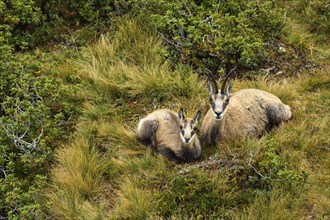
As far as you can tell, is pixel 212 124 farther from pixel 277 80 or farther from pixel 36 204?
pixel 36 204

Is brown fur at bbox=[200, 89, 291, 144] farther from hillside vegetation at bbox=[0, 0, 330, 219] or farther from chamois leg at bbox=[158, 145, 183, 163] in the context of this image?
chamois leg at bbox=[158, 145, 183, 163]

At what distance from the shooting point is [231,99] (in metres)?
8.30

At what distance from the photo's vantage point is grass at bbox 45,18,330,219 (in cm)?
669

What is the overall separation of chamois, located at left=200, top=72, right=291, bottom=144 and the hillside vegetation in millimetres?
224

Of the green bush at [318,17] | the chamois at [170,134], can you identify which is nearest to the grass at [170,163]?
the chamois at [170,134]

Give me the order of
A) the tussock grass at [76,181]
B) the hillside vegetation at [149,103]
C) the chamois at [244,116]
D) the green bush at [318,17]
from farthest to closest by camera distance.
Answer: the green bush at [318,17]
the chamois at [244,116]
the tussock grass at [76,181]
the hillside vegetation at [149,103]

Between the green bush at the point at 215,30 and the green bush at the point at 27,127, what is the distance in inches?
88.3

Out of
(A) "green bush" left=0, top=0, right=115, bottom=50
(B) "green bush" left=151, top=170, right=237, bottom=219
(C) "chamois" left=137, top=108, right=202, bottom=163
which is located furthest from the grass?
(A) "green bush" left=0, top=0, right=115, bottom=50

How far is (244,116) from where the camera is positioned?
809cm

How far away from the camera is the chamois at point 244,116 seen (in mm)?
7785

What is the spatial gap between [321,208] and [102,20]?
19.0 feet

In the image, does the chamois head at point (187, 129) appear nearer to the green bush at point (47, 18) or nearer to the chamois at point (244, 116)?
the chamois at point (244, 116)

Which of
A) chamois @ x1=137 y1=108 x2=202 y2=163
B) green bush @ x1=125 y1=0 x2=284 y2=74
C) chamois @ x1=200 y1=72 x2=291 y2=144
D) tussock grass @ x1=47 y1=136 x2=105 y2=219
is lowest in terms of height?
tussock grass @ x1=47 y1=136 x2=105 y2=219

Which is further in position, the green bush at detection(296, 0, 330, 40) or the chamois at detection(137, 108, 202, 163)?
the green bush at detection(296, 0, 330, 40)
